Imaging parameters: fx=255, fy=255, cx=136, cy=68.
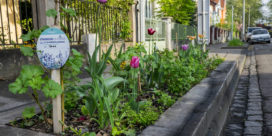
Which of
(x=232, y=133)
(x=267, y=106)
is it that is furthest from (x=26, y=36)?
(x=267, y=106)

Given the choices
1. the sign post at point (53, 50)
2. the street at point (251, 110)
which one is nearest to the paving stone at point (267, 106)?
the street at point (251, 110)

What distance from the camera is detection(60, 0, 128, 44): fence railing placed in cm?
719

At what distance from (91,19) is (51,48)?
6.01 m

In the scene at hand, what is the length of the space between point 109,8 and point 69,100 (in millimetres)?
6561

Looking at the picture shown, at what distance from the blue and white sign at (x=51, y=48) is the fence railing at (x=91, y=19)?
4.97 metres

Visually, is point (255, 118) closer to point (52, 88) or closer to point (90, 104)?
point (90, 104)

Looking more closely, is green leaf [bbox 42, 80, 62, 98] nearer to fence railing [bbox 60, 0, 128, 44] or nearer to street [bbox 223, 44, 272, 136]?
street [bbox 223, 44, 272, 136]

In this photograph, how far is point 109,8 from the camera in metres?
8.70

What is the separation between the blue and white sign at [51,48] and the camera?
6.17 feet

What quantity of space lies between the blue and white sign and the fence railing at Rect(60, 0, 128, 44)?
16.3 feet

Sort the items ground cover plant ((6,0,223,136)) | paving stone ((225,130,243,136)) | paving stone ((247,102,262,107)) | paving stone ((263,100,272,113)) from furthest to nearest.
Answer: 1. paving stone ((247,102,262,107))
2. paving stone ((263,100,272,113))
3. paving stone ((225,130,243,136))
4. ground cover plant ((6,0,223,136))

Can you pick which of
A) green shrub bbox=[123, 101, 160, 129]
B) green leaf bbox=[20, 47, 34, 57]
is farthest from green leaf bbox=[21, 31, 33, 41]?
green shrub bbox=[123, 101, 160, 129]

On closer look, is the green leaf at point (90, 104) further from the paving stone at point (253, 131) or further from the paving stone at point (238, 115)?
the paving stone at point (238, 115)

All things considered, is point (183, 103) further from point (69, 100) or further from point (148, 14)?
point (148, 14)
